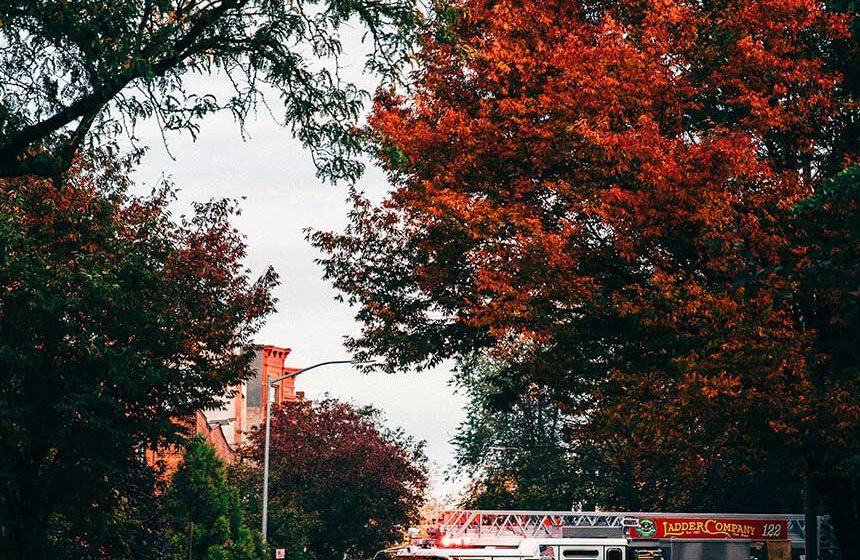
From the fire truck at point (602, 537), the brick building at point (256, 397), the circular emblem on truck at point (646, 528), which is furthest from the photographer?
the brick building at point (256, 397)

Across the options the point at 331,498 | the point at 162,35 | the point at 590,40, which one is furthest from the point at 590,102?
the point at 331,498

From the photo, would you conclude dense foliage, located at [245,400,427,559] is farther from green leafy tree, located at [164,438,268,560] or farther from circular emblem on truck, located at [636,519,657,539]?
circular emblem on truck, located at [636,519,657,539]

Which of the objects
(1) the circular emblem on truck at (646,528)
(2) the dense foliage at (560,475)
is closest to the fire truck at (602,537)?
(1) the circular emblem on truck at (646,528)

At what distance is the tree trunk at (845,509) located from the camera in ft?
80.7

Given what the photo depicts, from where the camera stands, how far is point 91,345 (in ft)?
75.3

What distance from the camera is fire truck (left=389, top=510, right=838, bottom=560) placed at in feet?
90.5

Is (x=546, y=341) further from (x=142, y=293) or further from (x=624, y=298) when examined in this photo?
(x=142, y=293)

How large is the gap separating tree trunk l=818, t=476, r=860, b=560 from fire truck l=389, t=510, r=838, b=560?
648cm

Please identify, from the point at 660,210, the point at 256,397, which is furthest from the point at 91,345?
the point at 256,397

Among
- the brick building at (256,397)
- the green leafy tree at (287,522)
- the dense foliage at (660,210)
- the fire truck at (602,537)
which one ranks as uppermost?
the brick building at (256,397)

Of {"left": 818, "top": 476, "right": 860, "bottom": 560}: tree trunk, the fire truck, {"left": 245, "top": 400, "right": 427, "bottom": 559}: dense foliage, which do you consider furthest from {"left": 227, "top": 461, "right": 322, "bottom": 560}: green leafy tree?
{"left": 818, "top": 476, "right": 860, "bottom": 560}: tree trunk

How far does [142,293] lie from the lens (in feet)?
78.8

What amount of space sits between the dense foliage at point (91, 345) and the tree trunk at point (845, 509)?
476 inches

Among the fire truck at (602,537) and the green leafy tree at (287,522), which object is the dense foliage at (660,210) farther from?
the green leafy tree at (287,522)
